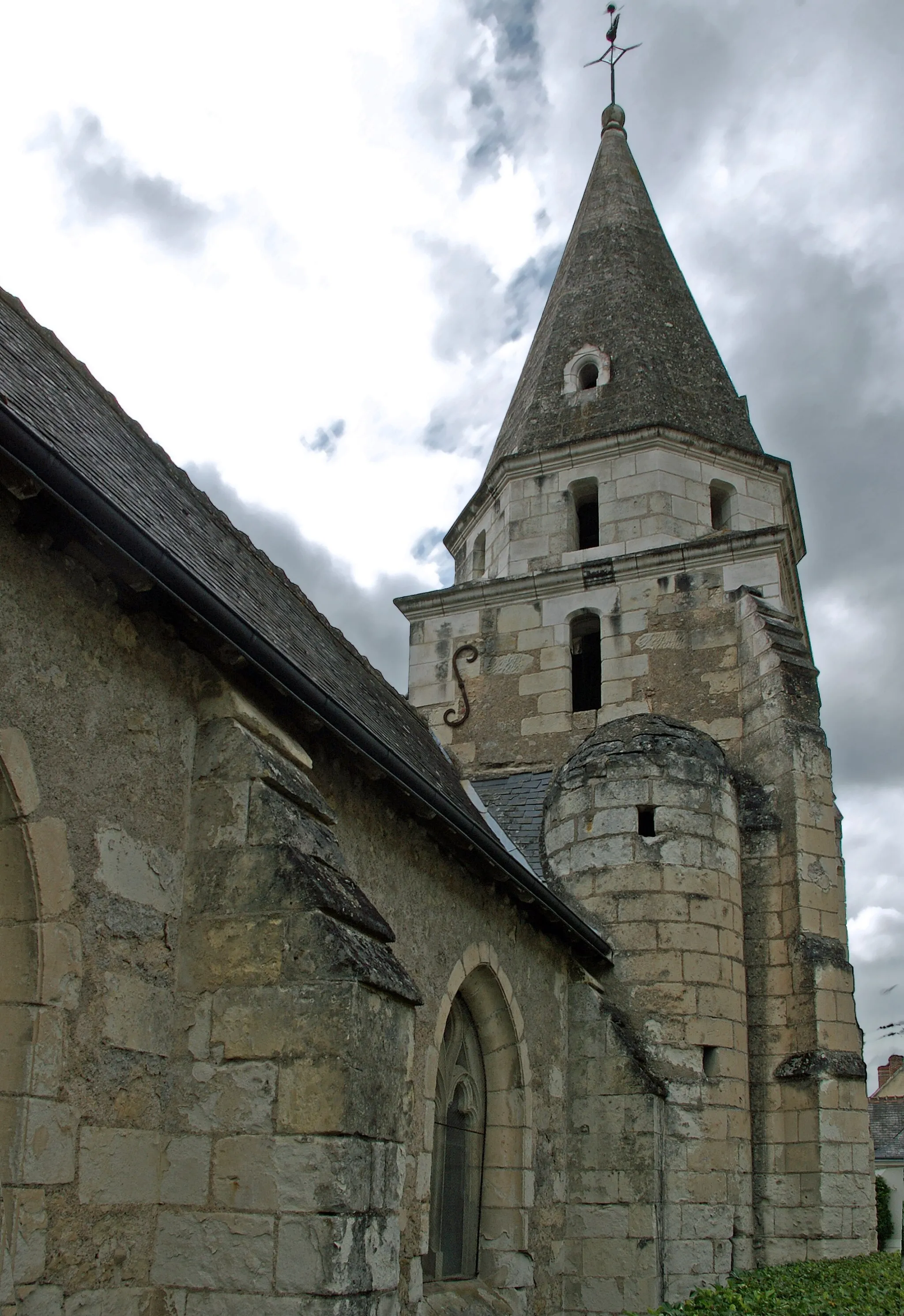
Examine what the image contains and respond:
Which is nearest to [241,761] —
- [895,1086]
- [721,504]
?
[721,504]

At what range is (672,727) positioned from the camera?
1021 centimetres

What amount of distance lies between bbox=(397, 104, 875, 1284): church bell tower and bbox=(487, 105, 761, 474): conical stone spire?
0.13 ft

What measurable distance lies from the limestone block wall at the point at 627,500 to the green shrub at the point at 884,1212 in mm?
22715

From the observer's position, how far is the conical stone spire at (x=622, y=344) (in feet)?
44.6

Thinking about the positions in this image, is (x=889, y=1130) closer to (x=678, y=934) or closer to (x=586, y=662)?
(x=586, y=662)

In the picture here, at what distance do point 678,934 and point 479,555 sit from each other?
6108 millimetres

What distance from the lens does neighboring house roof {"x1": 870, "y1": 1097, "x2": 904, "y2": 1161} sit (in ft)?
109

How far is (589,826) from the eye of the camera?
32.6 ft

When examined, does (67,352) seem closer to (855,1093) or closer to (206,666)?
(206,666)

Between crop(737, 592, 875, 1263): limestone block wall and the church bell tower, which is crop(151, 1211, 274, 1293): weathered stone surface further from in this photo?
crop(737, 592, 875, 1263): limestone block wall

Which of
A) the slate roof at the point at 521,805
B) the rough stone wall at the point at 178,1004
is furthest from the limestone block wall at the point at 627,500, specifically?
the rough stone wall at the point at 178,1004

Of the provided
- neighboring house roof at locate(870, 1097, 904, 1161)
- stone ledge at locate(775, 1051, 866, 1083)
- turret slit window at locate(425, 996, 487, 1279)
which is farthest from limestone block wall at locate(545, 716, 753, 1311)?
neighboring house roof at locate(870, 1097, 904, 1161)

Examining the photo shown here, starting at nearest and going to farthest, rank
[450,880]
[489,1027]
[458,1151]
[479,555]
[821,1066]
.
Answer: [450,880] → [458,1151] → [489,1027] → [821,1066] → [479,555]

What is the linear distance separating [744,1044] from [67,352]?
699 cm
